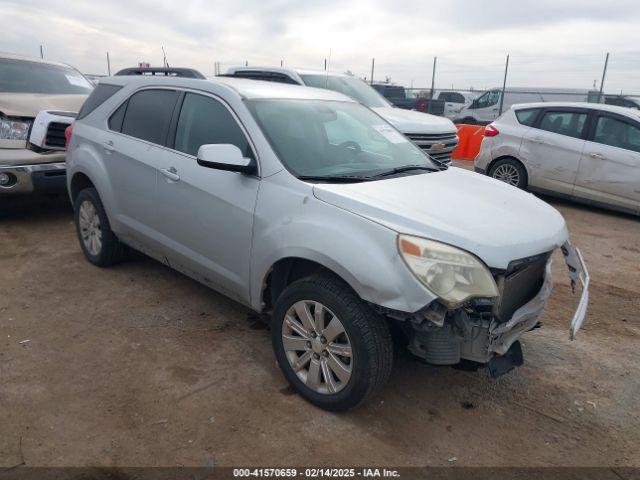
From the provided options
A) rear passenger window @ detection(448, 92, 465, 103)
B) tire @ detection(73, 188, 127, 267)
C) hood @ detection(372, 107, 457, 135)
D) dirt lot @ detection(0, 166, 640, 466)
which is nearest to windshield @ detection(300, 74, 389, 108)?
hood @ detection(372, 107, 457, 135)

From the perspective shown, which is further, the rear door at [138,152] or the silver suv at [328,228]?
the rear door at [138,152]

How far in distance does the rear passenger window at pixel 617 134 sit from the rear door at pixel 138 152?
6498mm

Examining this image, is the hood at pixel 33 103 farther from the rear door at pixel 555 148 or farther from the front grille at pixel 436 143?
the rear door at pixel 555 148

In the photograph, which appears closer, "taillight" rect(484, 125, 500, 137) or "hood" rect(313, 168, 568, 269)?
"hood" rect(313, 168, 568, 269)

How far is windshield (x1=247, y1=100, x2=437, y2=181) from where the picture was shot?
3.16 m

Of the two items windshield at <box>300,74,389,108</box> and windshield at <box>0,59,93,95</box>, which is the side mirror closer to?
windshield at <box>0,59,93,95</box>

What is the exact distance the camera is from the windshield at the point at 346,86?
8570mm

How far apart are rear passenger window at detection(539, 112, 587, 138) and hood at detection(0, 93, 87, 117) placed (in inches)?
274

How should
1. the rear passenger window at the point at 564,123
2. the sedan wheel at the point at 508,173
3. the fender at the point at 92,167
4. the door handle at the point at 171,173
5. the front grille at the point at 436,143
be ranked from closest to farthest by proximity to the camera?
the door handle at the point at 171,173 → the fender at the point at 92,167 → the front grille at the point at 436,143 → the rear passenger window at the point at 564,123 → the sedan wheel at the point at 508,173

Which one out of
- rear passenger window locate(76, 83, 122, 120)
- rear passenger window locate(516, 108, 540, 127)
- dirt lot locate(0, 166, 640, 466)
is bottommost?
dirt lot locate(0, 166, 640, 466)

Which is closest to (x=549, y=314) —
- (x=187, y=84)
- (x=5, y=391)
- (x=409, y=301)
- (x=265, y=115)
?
(x=409, y=301)

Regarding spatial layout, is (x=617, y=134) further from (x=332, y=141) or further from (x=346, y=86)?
(x=332, y=141)

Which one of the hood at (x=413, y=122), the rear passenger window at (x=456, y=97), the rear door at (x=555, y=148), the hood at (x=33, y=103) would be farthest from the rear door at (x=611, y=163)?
the rear passenger window at (x=456, y=97)

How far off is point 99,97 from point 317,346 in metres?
3.32
